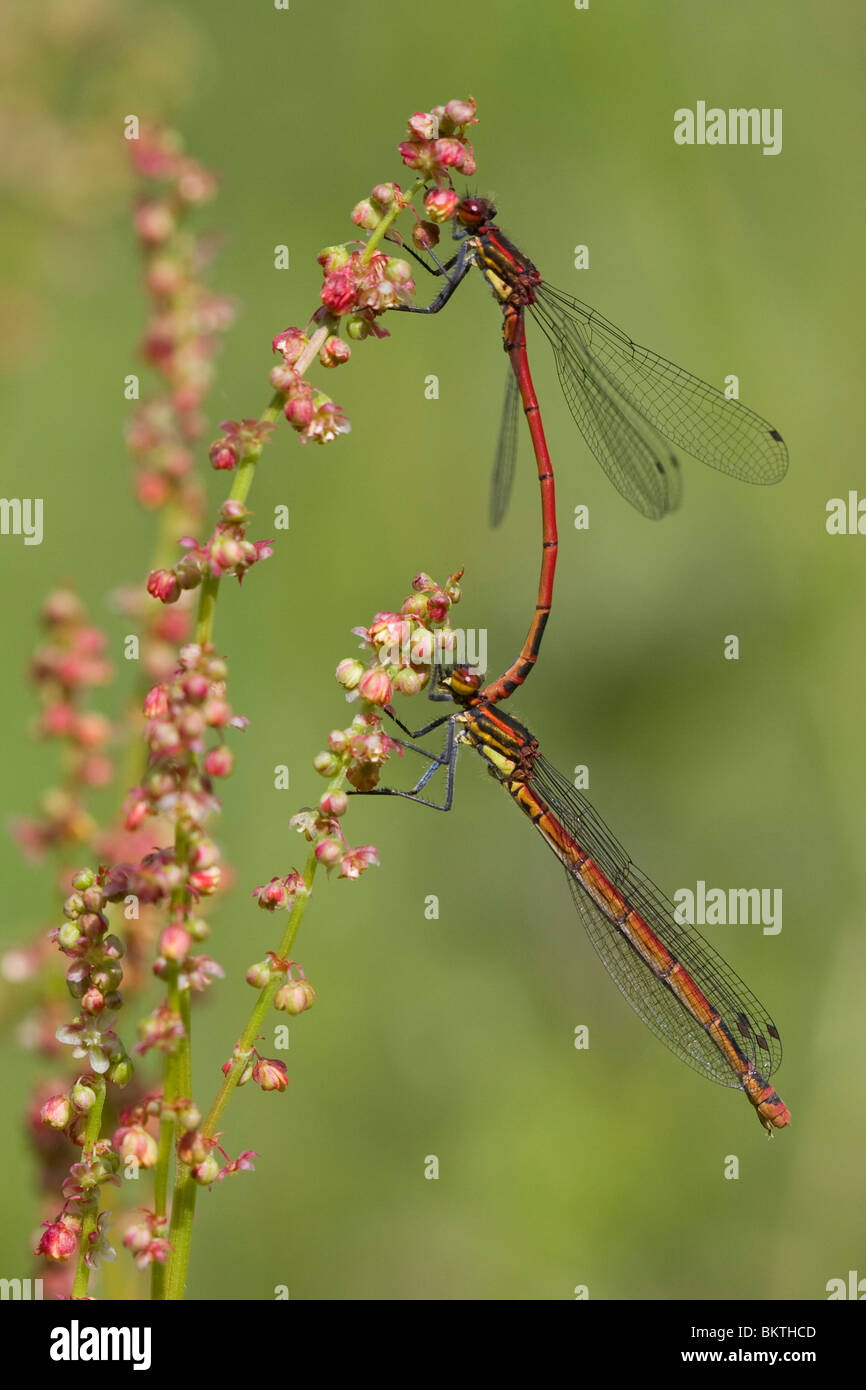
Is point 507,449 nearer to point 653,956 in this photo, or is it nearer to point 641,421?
point 641,421

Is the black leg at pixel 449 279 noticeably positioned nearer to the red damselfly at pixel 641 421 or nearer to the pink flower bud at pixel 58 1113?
the red damselfly at pixel 641 421

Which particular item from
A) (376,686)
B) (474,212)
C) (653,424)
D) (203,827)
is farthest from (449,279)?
(203,827)

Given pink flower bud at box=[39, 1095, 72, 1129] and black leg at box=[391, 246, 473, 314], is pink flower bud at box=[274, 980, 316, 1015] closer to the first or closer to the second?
pink flower bud at box=[39, 1095, 72, 1129]

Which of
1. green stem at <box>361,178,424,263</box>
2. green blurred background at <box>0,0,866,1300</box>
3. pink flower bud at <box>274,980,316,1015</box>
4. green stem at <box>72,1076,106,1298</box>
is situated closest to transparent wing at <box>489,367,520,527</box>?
green blurred background at <box>0,0,866,1300</box>

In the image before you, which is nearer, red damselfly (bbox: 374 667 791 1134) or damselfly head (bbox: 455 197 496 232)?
damselfly head (bbox: 455 197 496 232)

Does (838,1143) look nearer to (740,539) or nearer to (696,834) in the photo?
(696,834)

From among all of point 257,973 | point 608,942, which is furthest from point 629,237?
point 257,973
